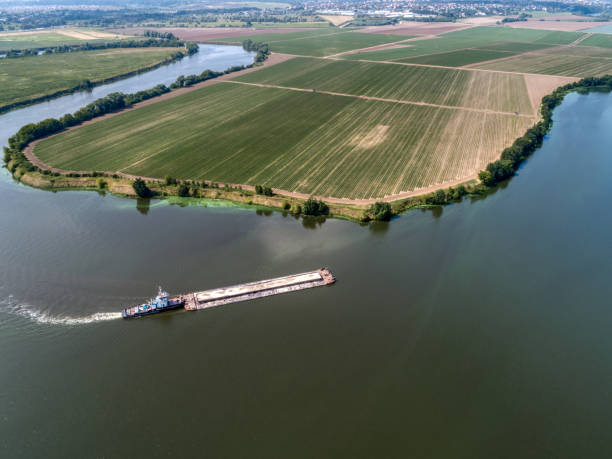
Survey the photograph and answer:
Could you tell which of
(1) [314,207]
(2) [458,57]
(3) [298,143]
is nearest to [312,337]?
(1) [314,207]

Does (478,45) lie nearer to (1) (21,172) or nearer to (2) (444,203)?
(2) (444,203)

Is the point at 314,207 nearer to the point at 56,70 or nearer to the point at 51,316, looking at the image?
the point at 51,316

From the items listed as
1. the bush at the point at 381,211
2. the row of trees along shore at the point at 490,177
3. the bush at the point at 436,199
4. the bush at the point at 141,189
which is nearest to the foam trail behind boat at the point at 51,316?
the bush at the point at 141,189

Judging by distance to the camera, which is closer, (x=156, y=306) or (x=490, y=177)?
(x=156, y=306)

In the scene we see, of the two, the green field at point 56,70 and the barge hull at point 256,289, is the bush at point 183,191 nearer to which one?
the barge hull at point 256,289

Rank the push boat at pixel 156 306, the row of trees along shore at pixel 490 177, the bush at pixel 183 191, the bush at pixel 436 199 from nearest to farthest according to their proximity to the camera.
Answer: the push boat at pixel 156 306 < the row of trees along shore at pixel 490 177 < the bush at pixel 436 199 < the bush at pixel 183 191

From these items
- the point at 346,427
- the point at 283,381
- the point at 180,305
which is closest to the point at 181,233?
the point at 180,305
